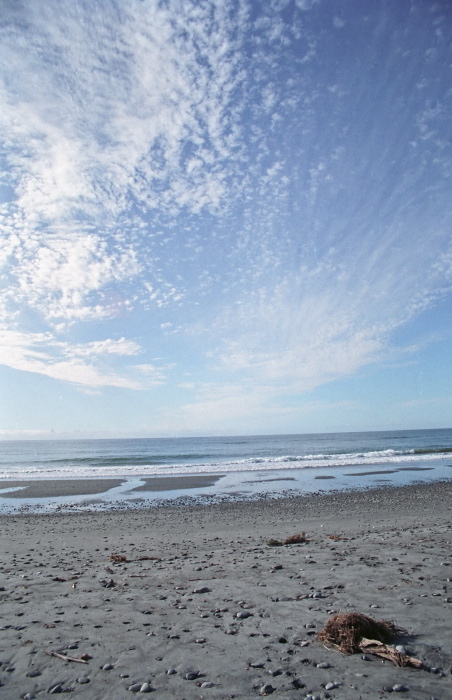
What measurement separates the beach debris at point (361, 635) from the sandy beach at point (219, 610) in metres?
0.12

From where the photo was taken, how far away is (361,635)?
4.91 meters

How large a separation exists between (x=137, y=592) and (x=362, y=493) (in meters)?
19.0

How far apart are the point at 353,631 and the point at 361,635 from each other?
144 millimetres

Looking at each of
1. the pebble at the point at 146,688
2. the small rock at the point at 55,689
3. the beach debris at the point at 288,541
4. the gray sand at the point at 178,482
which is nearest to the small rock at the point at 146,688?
the pebble at the point at 146,688

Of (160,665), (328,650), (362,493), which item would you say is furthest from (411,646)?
(362,493)

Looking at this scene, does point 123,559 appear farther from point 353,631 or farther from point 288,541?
point 353,631

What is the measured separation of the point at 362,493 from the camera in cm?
2309

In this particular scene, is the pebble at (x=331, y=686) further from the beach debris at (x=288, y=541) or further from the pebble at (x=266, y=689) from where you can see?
the beach debris at (x=288, y=541)

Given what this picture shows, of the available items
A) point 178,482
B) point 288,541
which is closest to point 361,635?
point 288,541

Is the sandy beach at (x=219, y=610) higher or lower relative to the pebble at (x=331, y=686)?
lower

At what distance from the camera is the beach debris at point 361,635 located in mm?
4621

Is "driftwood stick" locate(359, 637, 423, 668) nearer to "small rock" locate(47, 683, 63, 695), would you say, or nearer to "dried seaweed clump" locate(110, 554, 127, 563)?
"small rock" locate(47, 683, 63, 695)

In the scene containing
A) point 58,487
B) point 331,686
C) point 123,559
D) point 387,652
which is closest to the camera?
point 331,686

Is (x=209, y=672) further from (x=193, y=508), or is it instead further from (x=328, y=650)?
(x=193, y=508)
